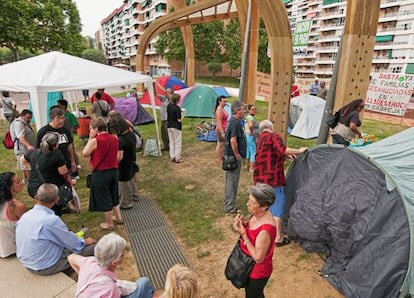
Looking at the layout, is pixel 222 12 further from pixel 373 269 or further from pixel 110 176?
pixel 373 269

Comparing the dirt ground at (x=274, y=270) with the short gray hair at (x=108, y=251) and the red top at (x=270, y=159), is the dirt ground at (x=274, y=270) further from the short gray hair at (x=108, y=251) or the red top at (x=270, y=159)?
the short gray hair at (x=108, y=251)

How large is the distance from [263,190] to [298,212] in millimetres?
1929

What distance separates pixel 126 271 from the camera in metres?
3.62

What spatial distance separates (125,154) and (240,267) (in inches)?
115

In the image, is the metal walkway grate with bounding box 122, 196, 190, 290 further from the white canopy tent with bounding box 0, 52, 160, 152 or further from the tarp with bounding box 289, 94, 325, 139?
the tarp with bounding box 289, 94, 325, 139

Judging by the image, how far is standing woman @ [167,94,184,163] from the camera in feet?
22.7

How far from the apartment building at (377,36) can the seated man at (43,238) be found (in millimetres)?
31161

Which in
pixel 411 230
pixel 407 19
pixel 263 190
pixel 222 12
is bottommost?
pixel 411 230

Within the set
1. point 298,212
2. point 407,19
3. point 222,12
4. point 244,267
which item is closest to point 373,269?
point 298,212

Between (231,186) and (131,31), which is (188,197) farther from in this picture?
(131,31)

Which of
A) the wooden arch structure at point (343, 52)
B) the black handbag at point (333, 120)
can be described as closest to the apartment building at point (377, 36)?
the wooden arch structure at point (343, 52)

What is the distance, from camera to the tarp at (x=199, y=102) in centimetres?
1266

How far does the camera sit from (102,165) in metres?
4.04

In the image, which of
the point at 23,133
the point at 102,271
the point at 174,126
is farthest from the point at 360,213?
the point at 23,133
